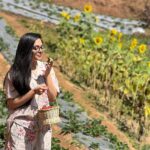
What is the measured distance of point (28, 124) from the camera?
4.54 m


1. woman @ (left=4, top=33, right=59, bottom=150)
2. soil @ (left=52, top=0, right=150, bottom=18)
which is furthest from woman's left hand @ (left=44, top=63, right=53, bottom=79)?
soil @ (left=52, top=0, right=150, bottom=18)

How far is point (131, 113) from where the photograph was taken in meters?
10.3

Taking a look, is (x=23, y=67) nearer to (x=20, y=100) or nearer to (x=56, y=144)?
(x=20, y=100)

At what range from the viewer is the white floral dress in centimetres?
451

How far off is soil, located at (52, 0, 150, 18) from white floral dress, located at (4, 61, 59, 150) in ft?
79.6

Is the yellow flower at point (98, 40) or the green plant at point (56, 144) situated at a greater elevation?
the yellow flower at point (98, 40)

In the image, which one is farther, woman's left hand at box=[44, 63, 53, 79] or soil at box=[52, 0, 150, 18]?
soil at box=[52, 0, 150, 18]

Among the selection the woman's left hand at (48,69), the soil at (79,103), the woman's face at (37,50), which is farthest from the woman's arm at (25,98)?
the soil at (79,103)

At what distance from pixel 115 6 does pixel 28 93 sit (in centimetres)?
2592

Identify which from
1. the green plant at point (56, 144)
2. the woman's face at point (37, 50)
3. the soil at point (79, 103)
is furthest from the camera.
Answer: the soil at point (79, 103)

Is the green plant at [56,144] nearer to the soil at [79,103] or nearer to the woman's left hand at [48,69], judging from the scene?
the soil at [79,103]

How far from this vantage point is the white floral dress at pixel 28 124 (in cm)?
451

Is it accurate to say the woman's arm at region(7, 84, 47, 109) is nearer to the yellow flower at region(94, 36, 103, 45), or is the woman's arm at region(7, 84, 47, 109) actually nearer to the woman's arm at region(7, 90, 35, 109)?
the woman's arm at region(7, 90, 35, 109)

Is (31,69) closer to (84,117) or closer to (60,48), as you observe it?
(84,117)
